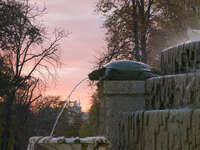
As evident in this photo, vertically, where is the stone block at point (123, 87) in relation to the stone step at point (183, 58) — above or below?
below

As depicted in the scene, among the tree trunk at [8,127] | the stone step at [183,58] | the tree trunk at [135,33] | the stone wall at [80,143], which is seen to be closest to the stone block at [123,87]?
the stone step at [183,58]

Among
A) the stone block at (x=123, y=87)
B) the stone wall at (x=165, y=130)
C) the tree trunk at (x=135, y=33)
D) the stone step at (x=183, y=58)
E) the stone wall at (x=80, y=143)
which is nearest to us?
the stone wall at (x=80, y=143)

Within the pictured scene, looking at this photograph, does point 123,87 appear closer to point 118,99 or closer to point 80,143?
point 118,99

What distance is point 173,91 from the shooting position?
5.22 m

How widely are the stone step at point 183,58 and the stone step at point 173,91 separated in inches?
21.0

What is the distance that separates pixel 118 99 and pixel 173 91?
1459mm

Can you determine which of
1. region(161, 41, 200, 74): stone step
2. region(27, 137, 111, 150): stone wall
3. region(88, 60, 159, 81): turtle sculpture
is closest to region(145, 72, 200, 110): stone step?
region(88, 60, 159, 81): turtle sculpture

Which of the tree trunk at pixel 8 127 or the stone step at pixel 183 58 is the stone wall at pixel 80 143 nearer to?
the stone step at pixel 183 58

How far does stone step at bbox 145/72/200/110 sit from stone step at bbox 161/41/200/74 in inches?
21.0

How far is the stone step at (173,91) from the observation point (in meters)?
4.76

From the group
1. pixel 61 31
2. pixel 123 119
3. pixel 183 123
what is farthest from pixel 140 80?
pixel 61 31

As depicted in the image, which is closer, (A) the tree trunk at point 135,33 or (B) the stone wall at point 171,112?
(B) the stone wall at point 171,112

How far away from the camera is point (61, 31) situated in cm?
2047

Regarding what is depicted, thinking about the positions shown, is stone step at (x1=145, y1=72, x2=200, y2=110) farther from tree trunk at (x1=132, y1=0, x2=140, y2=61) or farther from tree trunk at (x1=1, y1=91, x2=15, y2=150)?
tree trunk at (x1=132, y1=0, x2=140, y2=61)
